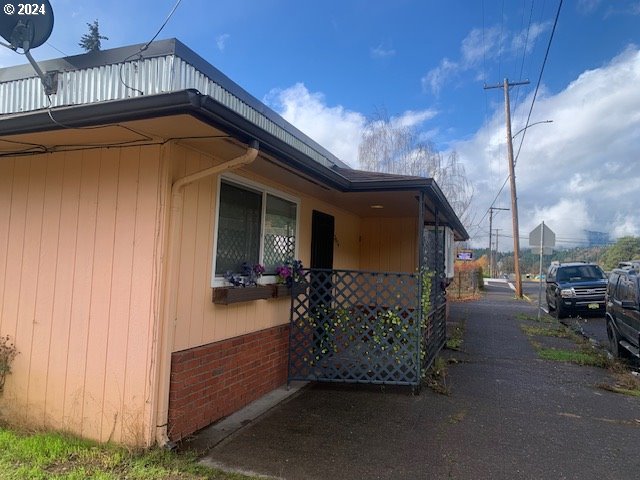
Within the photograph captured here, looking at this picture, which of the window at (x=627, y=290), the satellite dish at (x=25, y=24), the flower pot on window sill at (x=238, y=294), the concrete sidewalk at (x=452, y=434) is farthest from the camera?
the window at (x=627, y=290)

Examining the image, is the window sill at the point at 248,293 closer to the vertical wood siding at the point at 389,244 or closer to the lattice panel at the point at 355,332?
the lattice panel at the point at 355,332

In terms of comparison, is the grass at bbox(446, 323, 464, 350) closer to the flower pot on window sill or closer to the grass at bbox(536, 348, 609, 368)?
the grass at bbox(536, 348, 609, 368)

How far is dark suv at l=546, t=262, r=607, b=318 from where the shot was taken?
546 inches

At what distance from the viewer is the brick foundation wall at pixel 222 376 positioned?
148 inches

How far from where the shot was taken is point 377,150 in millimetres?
20500

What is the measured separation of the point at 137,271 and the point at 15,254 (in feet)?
5.07

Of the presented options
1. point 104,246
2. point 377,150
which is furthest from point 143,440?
Answer: point 377,150

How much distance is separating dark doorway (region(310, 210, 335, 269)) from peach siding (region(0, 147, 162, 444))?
3.32 m

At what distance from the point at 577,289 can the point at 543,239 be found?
206 centimetres

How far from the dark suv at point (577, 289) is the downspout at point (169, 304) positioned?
45.2ft

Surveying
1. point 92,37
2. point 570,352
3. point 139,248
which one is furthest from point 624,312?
point 92,37

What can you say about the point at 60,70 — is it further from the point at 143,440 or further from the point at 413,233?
the point at 413,233

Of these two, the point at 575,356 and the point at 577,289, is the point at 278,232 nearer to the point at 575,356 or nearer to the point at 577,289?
the point at 575,356

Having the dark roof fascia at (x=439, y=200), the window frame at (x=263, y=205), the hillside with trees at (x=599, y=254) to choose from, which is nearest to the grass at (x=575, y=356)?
the dark roof fascia at (x=439, y=200)
